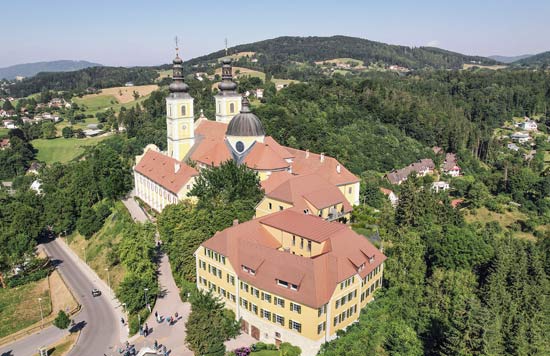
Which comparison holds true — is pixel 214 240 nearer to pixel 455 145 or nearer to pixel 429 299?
pixel 429 299

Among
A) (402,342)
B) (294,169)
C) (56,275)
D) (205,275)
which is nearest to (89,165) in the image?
(56,275)

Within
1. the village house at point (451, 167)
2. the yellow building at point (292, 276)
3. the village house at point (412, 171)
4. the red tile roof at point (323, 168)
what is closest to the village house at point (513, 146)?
the village house at point (451, 167)

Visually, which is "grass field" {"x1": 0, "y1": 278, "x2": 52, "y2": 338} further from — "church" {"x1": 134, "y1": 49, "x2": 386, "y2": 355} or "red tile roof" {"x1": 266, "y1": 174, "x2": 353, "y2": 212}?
"red tile roof" {"x1": 266, "y1": 174, "x2": 353, "y2": 212}

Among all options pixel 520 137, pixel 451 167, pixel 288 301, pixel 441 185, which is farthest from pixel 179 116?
pixel 520 137

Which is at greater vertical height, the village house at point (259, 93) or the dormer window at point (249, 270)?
Result: the village house at point (259, 93)

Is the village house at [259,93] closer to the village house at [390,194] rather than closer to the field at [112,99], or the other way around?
the field at [112,99]

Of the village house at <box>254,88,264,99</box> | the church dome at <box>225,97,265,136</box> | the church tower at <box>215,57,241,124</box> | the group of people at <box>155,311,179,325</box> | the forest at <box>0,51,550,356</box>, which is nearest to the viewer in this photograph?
the forest at <box>0,51,550,356</box>

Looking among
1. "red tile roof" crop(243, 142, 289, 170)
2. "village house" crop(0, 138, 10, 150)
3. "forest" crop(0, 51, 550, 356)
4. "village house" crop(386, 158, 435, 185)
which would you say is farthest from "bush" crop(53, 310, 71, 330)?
"village house" crop(0, 138, 10, 150)
